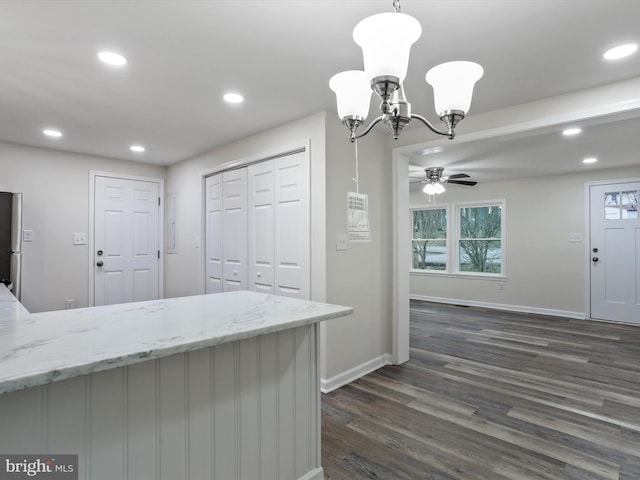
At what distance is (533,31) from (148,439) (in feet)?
8.18

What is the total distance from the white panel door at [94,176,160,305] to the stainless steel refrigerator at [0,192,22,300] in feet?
3.28

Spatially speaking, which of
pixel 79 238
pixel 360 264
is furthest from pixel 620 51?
pixel 79 238

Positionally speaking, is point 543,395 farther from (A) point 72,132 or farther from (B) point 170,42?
(A) point 72,132

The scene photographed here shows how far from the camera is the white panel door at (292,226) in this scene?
119 inches

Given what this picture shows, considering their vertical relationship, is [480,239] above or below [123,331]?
above

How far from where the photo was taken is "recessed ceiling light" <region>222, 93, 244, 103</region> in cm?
261

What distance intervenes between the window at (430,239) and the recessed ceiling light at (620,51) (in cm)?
505

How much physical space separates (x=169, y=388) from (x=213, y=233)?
311 cm

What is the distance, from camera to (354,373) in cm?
313

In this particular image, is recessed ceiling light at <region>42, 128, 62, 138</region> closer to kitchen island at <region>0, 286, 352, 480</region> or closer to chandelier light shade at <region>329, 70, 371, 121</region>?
kitchen island at <region>0, 286, 352, 480</region>

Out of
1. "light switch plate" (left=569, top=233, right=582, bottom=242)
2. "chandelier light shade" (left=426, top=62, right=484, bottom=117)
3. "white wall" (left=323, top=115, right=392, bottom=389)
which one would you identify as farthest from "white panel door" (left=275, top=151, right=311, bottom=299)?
"light switch plate" (left=569, top=233, right=582, bottom=242)

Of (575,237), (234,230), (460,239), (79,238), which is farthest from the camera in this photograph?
(460,239)

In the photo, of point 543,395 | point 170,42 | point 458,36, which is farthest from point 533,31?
point 543,395

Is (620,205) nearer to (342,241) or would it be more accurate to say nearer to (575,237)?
(575,237)
